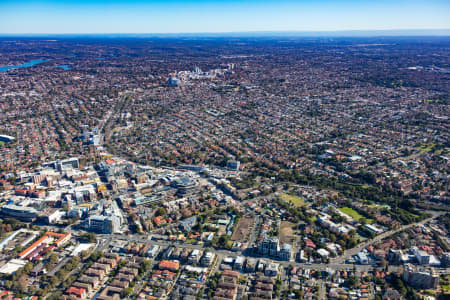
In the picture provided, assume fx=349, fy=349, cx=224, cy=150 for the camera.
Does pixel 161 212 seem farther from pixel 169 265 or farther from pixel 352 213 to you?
pixel 352 213

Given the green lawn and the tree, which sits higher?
the tree

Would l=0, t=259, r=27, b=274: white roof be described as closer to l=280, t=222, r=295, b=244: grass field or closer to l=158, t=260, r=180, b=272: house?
l=158, t=260, r=180, b=272: house

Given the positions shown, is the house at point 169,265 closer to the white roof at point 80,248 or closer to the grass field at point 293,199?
the white roof at point 80,248

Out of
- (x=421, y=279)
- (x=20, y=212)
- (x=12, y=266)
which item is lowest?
(x=12, y=266)

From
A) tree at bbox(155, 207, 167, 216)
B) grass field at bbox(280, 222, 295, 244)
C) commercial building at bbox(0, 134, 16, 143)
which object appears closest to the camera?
grass field at bbox(280, 222, 295, 244)

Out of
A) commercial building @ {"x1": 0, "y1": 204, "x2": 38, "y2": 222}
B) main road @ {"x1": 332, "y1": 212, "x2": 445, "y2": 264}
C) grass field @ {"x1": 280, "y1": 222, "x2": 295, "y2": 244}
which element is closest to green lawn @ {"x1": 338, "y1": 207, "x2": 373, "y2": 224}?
main road @ {"x1": 332, "y1": 212, "x2": 445, "y2": 264}

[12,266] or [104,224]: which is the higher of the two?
[104,224]

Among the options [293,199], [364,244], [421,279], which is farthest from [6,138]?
[421,279]

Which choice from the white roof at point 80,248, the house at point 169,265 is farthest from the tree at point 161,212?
the house at point 169,265

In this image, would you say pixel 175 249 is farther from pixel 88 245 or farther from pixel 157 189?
pixel 157 189

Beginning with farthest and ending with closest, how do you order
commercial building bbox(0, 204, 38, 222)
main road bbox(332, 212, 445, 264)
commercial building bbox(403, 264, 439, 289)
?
commercial building bbox(0, 204, 38, 222) < main road bbox(332, 212, 445, 264) < commercial building bbox(403, 264, 439, 289)
